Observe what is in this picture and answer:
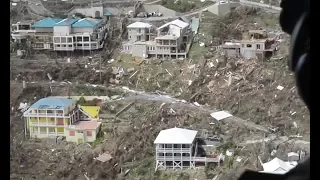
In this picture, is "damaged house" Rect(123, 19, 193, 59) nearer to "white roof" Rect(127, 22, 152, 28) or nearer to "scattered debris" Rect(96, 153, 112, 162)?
"white roof" Rect(127, 22, 152, 28)

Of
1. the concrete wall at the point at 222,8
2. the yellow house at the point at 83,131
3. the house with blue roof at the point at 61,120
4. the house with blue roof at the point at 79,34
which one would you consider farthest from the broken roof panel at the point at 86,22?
the concrete wall at the point at 222,8

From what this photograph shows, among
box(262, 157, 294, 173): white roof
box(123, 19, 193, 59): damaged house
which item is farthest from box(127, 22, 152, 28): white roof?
box(262, 157, 294, 173): white roof

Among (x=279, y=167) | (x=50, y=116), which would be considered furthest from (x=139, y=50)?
(x=279, y=167)

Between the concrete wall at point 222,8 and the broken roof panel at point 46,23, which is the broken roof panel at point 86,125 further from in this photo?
the concrete wall at point 222,8

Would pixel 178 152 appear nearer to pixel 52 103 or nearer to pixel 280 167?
pixel 52 103

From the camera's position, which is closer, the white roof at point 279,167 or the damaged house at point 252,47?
the white roof at point 279,167

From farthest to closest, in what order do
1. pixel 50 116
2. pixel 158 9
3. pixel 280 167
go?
1. pixel 158 9
2. pixel 50 116
3. pixel 280 167

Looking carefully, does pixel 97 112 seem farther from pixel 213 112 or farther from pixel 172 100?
pixel 213 112

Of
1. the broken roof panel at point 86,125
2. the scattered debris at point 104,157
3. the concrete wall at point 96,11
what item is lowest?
the scattered debris at point 104,157
